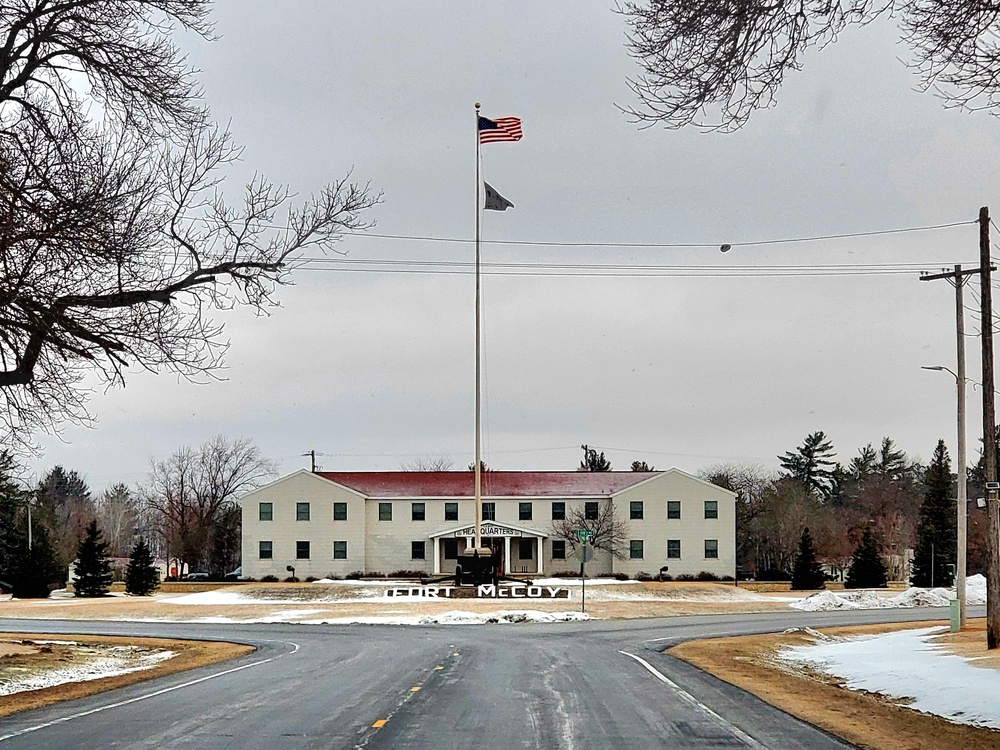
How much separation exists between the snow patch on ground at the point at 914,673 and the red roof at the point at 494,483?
43.5 meters

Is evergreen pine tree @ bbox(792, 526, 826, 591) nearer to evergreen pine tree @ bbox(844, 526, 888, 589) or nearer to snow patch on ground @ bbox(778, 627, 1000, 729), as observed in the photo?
evergreen pine tree @ bbox(844, 526, 888, 589)

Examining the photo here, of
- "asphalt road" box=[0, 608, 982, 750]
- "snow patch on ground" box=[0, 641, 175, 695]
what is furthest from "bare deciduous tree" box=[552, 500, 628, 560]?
"snow patch on ground" box=[0, 641, 175, 695]

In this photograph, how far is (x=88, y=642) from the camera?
33.2m

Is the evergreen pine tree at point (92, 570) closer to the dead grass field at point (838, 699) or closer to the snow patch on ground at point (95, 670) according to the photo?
the snow patch on ground at point (95, 670)

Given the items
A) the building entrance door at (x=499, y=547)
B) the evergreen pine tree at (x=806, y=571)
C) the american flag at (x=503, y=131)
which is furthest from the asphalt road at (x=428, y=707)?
the building entrance door at (x=499, y=547)

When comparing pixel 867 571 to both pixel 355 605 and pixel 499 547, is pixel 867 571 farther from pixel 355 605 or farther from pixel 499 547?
pixel 355 605

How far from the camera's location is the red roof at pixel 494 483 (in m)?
75.2

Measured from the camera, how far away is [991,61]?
11.7 metres

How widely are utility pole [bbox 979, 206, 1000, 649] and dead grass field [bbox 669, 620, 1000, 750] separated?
83cm

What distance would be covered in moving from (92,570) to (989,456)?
5228cm

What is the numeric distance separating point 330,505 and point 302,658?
47965 mm

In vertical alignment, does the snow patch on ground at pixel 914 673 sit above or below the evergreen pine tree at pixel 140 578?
above

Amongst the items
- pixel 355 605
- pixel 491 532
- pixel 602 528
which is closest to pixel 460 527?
pixel 491 532

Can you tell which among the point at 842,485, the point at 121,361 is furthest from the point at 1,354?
the point at 842,485
